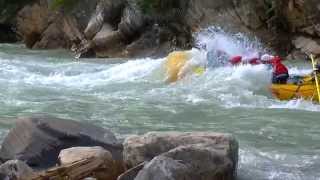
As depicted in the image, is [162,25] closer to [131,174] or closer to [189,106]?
[189,106]

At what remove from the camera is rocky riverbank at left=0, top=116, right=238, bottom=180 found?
5.66m

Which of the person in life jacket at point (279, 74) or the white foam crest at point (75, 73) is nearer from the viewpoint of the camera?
the person in life jacket at point (279, 74)

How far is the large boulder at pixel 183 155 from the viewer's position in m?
5.48

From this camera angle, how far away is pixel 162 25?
2311 centimetres

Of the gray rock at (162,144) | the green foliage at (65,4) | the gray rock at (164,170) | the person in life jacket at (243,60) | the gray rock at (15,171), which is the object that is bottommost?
the gray rock at (15,171)

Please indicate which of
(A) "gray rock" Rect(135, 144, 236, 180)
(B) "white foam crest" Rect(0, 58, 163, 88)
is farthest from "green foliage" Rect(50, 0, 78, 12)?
(A) "gray rock" Rect(135, 144, 236, 180)

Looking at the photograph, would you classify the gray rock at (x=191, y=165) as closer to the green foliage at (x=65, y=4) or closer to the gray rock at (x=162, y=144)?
the gray rock at (x=162, y=144)

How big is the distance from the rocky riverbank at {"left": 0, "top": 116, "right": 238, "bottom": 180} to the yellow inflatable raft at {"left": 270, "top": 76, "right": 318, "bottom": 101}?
501 cm

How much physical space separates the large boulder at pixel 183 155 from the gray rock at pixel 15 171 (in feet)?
3.19

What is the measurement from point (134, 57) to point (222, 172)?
16.2m

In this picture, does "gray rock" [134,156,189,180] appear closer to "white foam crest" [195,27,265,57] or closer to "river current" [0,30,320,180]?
"river current" [0,30,320,180]

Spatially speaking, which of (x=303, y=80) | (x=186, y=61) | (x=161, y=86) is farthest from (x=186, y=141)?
(x=186, y=61)

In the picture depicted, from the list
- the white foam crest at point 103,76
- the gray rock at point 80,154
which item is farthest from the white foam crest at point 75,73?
the gray rock at point 80,154

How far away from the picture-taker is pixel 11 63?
19.1 m
